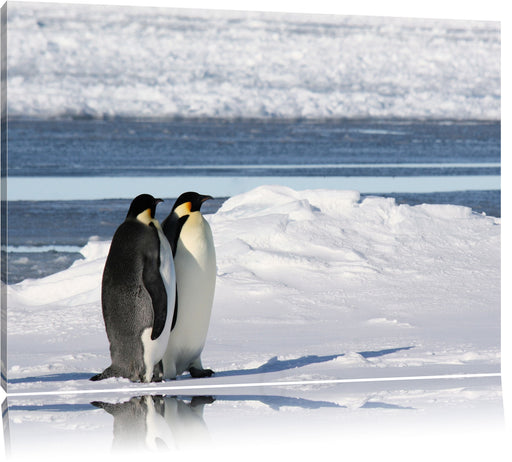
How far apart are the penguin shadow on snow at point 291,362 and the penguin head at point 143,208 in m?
0.94

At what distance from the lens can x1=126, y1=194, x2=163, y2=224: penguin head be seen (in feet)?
20.0

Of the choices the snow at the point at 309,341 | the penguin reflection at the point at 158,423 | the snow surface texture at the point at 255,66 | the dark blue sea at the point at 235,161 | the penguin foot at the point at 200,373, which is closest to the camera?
the penguin reflection at the point at 158,423

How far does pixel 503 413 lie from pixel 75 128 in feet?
10.2

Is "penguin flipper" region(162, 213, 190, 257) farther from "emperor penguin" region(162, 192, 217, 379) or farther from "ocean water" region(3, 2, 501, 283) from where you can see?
"ocean water" region(3, 2, 501, 283)

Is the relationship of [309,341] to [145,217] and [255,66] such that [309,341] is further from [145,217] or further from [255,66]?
[255,66]

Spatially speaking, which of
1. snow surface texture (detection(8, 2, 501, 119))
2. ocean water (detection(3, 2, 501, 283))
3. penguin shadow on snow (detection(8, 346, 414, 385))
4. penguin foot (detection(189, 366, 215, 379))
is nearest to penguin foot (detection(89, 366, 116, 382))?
penguin shadow on snow (detection(8, 346, 414, 385))

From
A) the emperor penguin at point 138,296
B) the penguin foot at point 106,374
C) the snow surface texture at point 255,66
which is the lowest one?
the penguin foot at point 106,374

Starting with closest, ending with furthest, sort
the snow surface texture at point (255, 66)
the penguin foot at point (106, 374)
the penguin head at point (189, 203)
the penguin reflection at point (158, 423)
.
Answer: the penguin reflection at point (158, 423), the penguin foot at point (106, 374), the penguin head at point (189, 203), the snow surface texture at point (255, 66)

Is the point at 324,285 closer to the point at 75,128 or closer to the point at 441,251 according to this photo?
the point at 441,251

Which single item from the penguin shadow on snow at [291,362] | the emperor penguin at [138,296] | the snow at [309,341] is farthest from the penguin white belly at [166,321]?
the penguin shadow on snow at [291,362]

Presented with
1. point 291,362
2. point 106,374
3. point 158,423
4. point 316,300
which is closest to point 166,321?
point 106,374

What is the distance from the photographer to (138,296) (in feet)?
19.6

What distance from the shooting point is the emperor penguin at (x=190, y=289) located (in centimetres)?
625

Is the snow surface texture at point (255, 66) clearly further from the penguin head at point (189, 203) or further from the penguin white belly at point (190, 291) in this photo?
the penguin white belly at point (190, 291)
